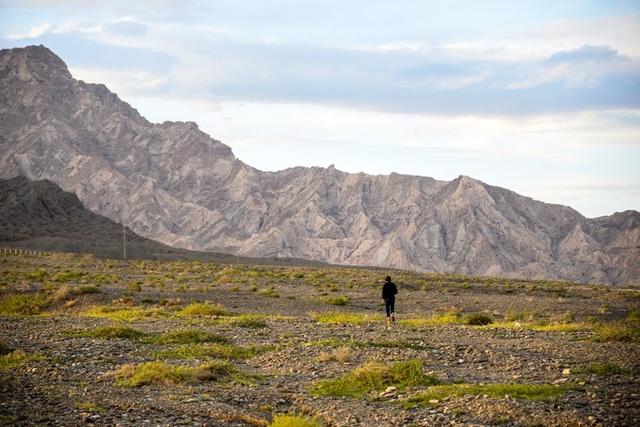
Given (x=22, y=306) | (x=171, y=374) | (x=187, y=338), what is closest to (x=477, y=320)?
(x=187, y=338)

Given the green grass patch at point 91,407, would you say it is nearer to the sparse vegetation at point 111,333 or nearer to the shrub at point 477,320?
the sparse vegetation at point 111,333

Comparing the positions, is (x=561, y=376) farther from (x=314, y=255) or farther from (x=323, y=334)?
(x=314, y=255)

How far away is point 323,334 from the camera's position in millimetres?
24547

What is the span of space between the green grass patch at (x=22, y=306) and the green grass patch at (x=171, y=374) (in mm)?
17666

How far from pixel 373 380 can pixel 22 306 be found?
75.7 ft

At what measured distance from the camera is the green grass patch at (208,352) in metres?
20.1


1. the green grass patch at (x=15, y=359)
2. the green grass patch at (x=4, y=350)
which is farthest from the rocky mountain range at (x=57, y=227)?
the green grass patch at (x=15, y=359)

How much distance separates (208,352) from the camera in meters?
20.6

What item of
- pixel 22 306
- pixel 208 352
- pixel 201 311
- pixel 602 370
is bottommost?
pixel 22 306

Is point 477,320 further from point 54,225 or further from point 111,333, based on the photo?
point 54,225

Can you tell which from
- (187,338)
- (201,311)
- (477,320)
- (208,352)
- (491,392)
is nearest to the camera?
(491,392)

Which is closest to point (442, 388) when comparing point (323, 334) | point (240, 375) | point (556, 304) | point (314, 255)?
point (240, 375)

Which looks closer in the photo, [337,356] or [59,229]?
[337,356]

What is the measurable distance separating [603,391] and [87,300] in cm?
2937
